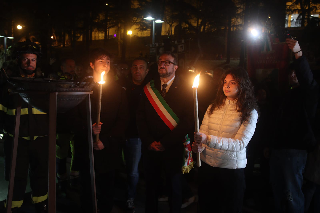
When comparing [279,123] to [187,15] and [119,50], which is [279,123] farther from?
[119,50]

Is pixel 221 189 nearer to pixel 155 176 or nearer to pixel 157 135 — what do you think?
pixel 155 176

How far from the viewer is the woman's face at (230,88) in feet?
10.1

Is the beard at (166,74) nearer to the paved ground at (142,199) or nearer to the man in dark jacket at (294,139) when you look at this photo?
the man in dark jacket at (294,139)

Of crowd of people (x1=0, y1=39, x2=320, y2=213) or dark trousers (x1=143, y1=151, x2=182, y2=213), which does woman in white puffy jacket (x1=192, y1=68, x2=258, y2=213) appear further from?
dark trousers (x1=143, y1=151, x2=182, y2=213)

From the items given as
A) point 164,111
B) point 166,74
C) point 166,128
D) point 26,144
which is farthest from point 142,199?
point 166,74

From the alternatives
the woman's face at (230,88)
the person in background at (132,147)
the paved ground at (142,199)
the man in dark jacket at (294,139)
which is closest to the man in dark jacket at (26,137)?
the paved ground at (142,199)

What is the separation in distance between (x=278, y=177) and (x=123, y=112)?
2.33 m

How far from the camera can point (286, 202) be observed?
11.8 ft

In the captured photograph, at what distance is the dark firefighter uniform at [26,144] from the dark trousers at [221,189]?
211cm

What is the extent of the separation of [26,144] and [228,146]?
2.55 meters

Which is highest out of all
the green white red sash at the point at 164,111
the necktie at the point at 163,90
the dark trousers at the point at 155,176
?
the necktie at the point at 163,90

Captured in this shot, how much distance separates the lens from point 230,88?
3.09 metres

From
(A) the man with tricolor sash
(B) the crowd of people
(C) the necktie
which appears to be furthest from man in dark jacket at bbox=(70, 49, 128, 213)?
(C) the necktie

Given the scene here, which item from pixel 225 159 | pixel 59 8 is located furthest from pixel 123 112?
pixel 59 8
